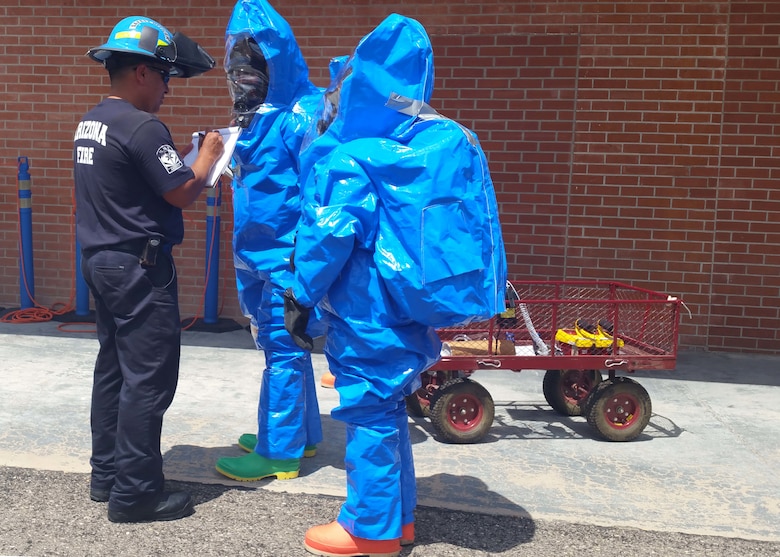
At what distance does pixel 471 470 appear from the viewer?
4.89m

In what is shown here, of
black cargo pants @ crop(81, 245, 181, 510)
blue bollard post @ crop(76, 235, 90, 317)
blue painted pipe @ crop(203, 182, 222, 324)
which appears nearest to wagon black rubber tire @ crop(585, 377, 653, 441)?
black cargo pants @ crop(81, 245, 181, 510)

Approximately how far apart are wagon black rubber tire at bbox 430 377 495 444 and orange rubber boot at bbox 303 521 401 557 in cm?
152

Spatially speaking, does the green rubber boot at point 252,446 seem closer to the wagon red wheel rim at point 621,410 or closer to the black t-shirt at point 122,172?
the black t-shirt at point 122,172

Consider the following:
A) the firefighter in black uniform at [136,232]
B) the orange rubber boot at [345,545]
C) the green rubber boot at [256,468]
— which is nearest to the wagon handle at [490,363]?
the green rubber boot at [256,468]

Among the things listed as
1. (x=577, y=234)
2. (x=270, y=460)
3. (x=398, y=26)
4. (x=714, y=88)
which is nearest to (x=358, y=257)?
(x=398, y=26)

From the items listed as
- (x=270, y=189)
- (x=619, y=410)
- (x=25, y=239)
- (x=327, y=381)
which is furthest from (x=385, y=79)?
(x=25, y=239)

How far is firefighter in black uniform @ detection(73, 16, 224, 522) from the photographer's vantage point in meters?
3.93

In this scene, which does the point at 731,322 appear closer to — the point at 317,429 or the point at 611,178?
the point at 611,178

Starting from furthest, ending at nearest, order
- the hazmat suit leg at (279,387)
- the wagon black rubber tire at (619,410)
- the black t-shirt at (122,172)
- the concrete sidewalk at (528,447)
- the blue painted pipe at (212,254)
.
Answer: the blue painted pipe at (212,254), the wagon black rubber tire at (619,410), the hazmat suit leg at (279,387), the concrete sidewalk at (528,447), the black t-shirt at (122,172)

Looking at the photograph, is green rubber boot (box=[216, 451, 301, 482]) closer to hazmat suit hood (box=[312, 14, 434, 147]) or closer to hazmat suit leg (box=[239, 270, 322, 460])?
hazmat suit leg (box=[239, 270, 322, 460])

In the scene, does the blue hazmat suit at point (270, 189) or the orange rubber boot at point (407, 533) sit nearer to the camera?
the orange rubber boot at point (407, 533)

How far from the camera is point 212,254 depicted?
27.5 ft

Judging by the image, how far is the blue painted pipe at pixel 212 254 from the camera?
8.32 meters

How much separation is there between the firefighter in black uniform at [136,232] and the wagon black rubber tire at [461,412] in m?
1.70
